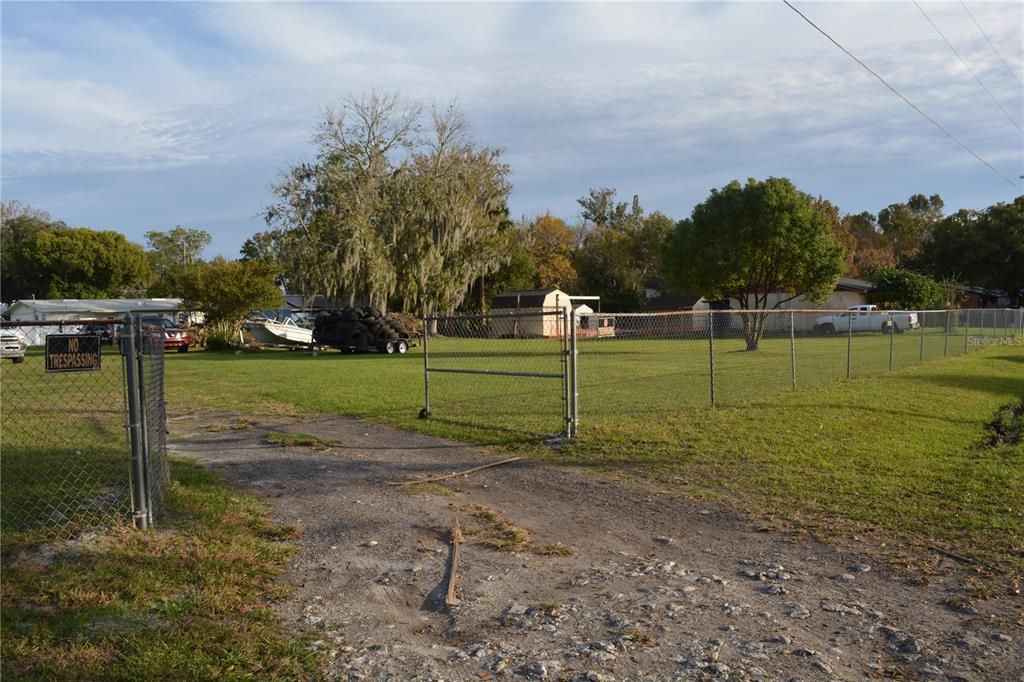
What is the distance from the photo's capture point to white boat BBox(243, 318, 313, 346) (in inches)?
1435

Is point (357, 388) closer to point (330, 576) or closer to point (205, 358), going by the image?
point (330, 576)

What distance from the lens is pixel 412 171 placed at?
4597 cm

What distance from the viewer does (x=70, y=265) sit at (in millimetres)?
68625

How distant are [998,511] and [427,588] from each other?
5.00 meters

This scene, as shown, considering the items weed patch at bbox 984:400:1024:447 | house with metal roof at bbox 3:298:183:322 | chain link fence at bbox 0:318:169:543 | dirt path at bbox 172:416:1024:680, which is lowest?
weed patch at bbox 984:400:1024:447

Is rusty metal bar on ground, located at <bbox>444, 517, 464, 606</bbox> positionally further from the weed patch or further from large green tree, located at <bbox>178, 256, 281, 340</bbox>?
large green tree, located at <bbox>178, 256, 281, 340</bbox>

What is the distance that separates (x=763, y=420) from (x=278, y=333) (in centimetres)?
2829

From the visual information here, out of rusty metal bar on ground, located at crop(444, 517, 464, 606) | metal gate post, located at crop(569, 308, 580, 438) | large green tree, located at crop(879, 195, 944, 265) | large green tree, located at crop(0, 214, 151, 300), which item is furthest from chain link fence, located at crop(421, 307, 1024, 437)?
large green tree, located at crop(879, 195, 944, 265)

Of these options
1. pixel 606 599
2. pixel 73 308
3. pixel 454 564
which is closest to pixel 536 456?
pixel 454 564

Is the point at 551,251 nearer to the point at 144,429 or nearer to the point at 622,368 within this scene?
the point at 622,368

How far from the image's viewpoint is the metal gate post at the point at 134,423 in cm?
601

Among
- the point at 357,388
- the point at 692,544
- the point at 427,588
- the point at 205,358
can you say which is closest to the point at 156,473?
the point at 427,588

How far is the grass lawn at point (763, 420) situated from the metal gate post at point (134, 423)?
4873mm

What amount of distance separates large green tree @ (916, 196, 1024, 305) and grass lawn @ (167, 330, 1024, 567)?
44.0 metres
